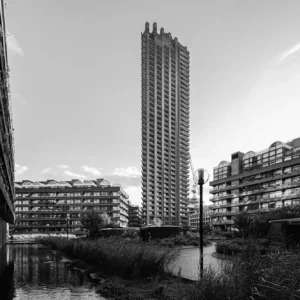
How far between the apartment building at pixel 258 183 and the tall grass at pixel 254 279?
262 feet

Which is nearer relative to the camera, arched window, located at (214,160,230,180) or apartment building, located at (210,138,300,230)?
apartment building, located at (210,138,300,230)

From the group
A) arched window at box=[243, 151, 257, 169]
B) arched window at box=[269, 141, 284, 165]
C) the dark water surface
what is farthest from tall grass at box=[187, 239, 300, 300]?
arched window at box=[243, 151, 257, 169]

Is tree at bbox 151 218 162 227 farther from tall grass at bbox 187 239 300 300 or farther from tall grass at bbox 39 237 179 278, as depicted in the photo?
tall grass at bbox 187 239 300 300

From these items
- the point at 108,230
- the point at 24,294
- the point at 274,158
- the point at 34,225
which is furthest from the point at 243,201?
the point at 24,294

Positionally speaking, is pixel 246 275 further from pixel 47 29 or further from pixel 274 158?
pixel 274 158

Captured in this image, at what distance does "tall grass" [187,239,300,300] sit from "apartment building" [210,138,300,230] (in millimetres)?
79985

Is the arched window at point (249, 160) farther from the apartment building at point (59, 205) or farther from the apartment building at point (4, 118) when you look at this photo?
the apartment building at point (4, 118)

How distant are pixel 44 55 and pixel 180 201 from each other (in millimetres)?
143436

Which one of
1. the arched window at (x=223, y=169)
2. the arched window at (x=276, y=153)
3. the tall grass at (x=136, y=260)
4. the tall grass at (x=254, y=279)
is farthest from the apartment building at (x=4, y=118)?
the arched window at (x=223, y=169)

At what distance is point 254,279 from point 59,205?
129946mm

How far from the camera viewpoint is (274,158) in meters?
101

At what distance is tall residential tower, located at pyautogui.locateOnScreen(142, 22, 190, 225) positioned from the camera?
165 m

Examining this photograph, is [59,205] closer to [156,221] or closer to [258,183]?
[156,221]

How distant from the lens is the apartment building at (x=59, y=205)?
127m
